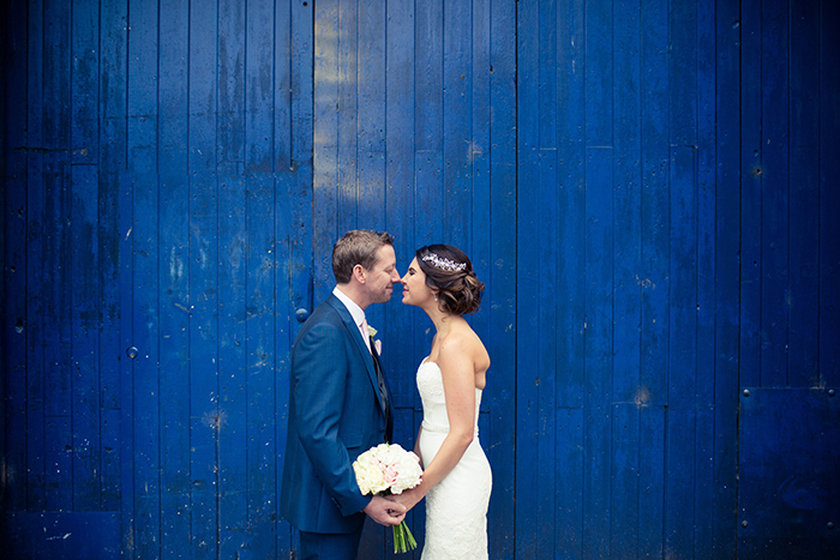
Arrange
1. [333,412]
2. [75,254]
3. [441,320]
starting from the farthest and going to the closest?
[75,254] → [441,320] → [333,412]

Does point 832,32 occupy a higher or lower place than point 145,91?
higher

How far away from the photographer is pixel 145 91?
3.35 metres

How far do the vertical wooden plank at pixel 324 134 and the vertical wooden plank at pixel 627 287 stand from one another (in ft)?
5.78

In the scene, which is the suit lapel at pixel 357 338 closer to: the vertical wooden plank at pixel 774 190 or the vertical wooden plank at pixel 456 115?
the vertical wooden plank at pixel 456 115

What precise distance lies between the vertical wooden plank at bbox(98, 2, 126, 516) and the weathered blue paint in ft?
0.06

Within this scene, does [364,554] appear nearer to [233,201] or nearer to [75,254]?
[233,201]

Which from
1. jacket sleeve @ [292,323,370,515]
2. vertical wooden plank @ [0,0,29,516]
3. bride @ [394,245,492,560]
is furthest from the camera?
vertical wooden plank @ [0,0,29,516]

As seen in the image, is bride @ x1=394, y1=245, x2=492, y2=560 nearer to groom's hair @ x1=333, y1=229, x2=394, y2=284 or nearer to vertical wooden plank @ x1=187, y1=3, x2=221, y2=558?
groom's hair @ x1=333, y1=229, x2=394, y2=284

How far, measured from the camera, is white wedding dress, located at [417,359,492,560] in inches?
99.8

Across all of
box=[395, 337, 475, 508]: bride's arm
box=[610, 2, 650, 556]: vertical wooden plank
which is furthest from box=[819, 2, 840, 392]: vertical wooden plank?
box=[395, 337, 475, 508]: bride's arm

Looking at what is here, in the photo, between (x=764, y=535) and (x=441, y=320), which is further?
(x=764, y=535)

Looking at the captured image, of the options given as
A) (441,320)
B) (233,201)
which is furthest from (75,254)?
(441,320)

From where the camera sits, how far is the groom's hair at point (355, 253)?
2504 millimetres

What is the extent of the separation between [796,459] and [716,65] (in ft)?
8.33
